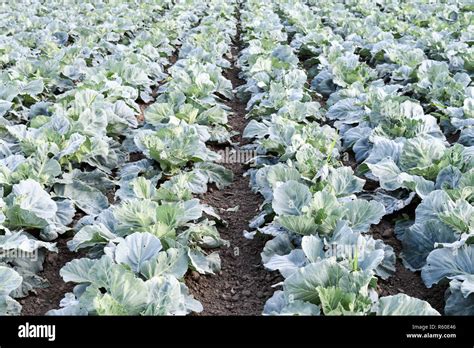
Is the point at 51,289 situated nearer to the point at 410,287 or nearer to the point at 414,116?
the point at 410,287

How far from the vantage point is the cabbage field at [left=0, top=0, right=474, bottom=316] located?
10.1 feet

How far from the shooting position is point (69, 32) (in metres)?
9.73

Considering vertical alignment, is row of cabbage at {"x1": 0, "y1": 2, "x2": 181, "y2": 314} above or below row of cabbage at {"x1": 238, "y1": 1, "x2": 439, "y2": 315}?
below

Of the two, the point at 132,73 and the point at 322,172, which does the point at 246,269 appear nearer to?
the point at 322,172

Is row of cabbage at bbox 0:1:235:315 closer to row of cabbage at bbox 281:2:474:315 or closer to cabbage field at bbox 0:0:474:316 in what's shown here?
cabbage field at bbox 0:0:474:316

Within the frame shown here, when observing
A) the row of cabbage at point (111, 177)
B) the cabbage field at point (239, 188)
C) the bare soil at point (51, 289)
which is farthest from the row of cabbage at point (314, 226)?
the bare soil at point (51, 289)

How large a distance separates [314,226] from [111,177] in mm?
2068

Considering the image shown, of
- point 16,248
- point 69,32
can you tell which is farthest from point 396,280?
point 69,32

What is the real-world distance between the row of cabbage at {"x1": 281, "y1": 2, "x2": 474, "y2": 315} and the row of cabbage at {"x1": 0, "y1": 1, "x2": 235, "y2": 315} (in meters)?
1.28

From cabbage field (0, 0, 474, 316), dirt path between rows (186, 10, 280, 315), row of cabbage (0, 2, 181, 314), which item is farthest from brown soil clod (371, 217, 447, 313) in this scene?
row of cabbage (0, 2, 181, 314)

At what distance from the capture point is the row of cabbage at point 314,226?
2771 millimetres

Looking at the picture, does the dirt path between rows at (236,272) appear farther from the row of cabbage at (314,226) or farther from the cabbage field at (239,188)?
the row of cabbage at (314,226)

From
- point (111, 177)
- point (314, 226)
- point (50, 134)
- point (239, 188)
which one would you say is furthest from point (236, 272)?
point (50, 134)
